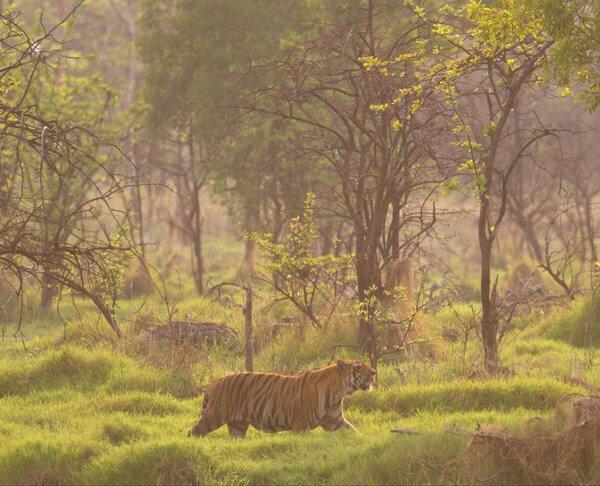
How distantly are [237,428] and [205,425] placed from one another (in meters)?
0.38

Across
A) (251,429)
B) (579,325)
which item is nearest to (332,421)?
(251,429)

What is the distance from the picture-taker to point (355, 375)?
9.95 metres

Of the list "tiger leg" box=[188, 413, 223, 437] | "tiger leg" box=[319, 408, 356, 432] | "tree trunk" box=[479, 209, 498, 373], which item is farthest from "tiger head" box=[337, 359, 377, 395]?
"tree trunk" box=[479, 209, 498, 373]

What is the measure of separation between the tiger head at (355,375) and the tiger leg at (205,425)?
1409 mm

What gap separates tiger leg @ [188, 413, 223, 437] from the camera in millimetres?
10062

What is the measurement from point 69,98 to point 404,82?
11837 millimetres

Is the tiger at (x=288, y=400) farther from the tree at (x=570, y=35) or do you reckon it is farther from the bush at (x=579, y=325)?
the bush at (x=579, y=325)

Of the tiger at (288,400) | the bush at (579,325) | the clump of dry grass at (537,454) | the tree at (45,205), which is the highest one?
the tree at (45,205)

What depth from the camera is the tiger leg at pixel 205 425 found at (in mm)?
10062

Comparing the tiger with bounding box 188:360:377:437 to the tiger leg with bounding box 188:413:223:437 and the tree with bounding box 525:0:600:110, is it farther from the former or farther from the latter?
the tree with bounding box 525:0:600:110

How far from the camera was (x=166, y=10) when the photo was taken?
2597cm

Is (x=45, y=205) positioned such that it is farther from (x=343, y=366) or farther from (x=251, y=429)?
(x=251, y=429)

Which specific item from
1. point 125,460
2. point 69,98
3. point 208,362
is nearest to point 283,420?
point 125,460

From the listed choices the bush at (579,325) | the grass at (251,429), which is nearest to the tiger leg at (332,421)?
the grass at (251,429)
